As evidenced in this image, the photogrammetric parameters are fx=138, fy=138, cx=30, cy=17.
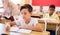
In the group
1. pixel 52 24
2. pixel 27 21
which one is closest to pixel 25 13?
pixel 27 21

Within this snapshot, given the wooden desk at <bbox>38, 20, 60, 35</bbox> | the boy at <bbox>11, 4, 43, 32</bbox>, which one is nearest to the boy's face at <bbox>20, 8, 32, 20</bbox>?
the boy at <bbox>11, 4, 43, 32</bbox>

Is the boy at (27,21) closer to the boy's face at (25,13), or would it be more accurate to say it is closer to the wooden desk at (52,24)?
the boy's face at (25,13)

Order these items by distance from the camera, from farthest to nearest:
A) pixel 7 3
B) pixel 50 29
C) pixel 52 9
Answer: pixel 52 9
pixel 50 29
pixel 7 3

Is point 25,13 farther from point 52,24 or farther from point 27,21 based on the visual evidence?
point 52,24

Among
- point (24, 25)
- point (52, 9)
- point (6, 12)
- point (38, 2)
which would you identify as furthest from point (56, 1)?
point (24, 25)

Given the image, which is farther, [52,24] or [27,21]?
[52,24]

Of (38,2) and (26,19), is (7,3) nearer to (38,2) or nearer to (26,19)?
(26,19)

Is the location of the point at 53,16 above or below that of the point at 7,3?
below

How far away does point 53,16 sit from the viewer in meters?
4.04

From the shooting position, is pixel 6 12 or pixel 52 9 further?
pixel 52 9

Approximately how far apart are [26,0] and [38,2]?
77cm

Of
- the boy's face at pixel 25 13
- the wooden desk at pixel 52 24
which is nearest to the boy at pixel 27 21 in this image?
the boy's face at pixel 25 13

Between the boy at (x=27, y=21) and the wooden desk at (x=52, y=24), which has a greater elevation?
the boy at (x=27, y=21)

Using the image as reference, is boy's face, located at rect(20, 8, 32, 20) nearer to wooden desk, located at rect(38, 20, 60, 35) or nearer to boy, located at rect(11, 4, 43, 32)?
boy, located at rect(11, 4, 43, 32)
